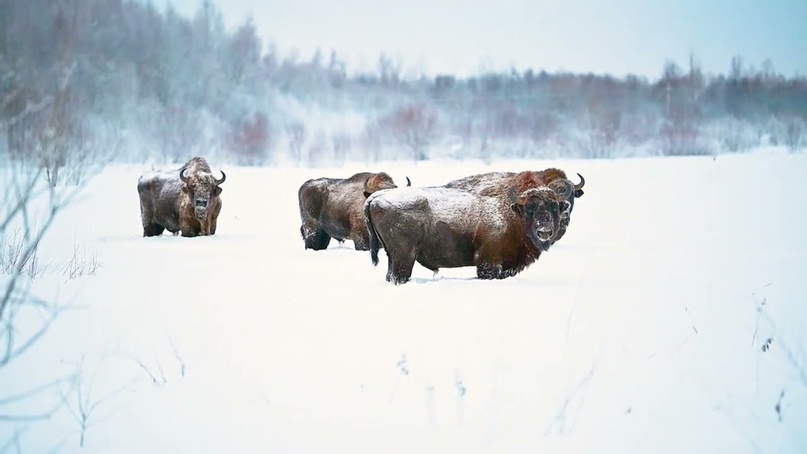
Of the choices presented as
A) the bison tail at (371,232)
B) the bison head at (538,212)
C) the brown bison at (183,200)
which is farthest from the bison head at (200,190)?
the bison head at (538,212)

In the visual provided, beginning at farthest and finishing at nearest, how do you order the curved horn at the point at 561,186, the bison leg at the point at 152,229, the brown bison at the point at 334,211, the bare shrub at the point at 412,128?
the bare shrub at the point at 412,128 < the bison leg at the point at 152,229 < the brown bison at the point at 334,211 < the curved horn at the point at 561,186

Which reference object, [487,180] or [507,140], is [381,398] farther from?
[507,140]

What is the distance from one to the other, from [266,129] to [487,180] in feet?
195

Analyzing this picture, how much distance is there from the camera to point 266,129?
6794cm

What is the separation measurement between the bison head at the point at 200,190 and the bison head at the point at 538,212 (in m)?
9.40

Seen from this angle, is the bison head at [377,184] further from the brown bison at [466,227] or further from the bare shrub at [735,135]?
the bare shrub at [735,135]

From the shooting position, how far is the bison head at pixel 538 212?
374 inches

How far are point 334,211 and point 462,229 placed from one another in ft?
19.7

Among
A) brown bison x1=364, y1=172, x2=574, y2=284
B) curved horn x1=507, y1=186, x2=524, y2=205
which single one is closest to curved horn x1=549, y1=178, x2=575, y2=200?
brown bison x1=364, y1=172, x2=574, y2=284

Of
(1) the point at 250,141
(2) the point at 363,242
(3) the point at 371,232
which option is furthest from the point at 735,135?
(3) the point at 371,232

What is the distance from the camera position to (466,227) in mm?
9766

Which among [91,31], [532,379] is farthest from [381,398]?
[91,31]

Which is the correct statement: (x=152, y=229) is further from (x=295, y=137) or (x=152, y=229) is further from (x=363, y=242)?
(x=295, y=137)

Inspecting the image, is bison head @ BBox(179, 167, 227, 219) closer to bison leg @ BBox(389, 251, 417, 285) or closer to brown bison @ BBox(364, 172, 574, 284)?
brown bison @ BBox(364, 172, 574, 284)
